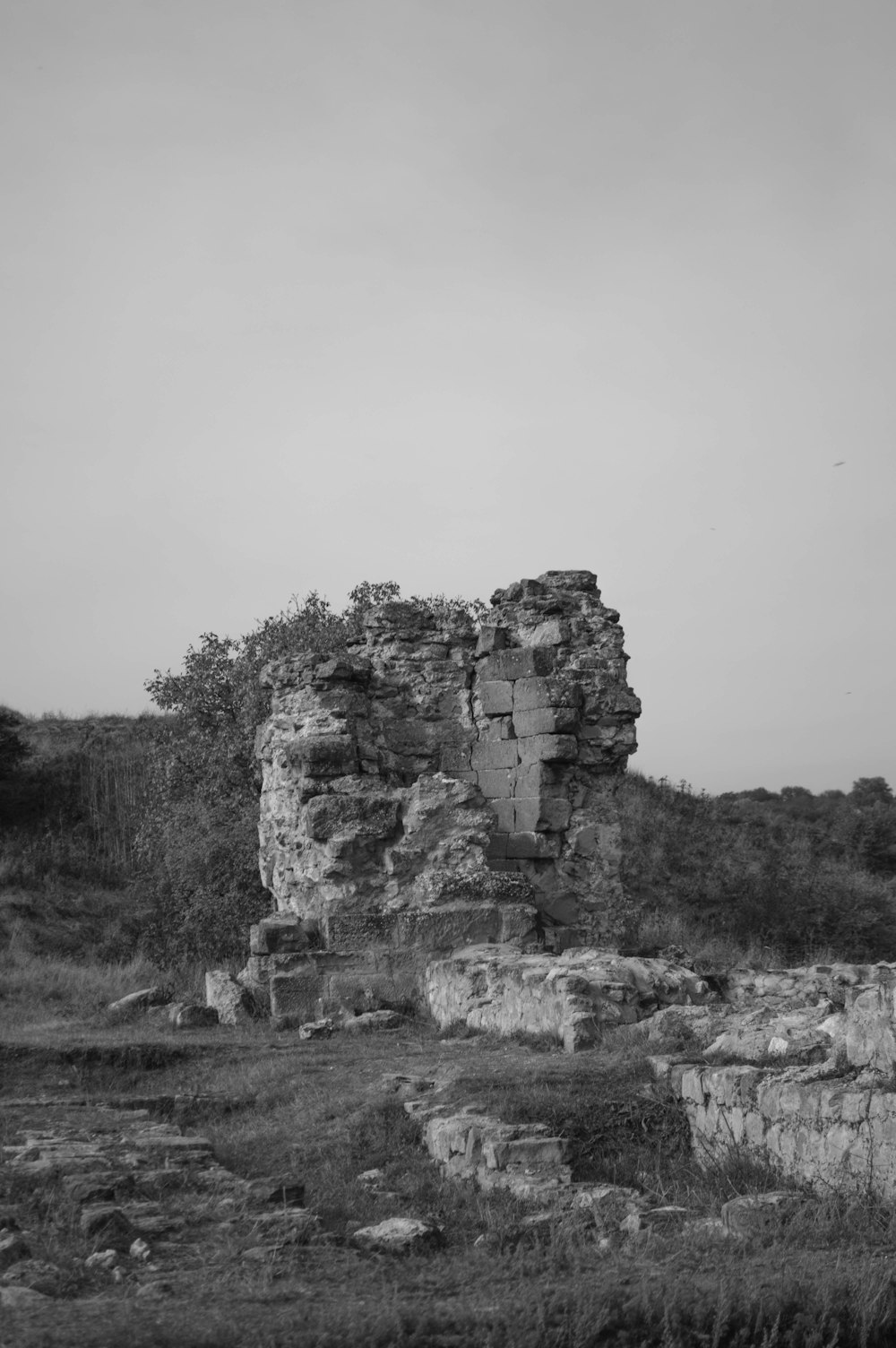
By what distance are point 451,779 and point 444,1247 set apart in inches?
311

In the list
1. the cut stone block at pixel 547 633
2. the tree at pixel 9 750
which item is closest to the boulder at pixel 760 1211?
the cut stone block at pixel 547 633

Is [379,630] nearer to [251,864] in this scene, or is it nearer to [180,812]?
[251,864]

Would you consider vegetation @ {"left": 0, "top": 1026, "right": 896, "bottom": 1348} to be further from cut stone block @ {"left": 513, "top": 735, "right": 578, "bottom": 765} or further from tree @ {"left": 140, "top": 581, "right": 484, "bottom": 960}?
tree @ {"left": 140, "top": 581, "right": 484, "bottom": 960}

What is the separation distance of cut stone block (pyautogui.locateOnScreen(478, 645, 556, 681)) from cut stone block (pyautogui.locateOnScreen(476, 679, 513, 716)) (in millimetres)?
76

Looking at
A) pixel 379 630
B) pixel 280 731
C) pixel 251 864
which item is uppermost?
pixel 379 630

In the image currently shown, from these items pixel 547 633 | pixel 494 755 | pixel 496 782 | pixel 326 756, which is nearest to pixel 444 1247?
pixel 326 756

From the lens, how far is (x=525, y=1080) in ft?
21.8

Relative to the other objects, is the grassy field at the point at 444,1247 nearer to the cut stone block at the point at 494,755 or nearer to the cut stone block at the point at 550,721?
the cut stone block at the point at 550,721

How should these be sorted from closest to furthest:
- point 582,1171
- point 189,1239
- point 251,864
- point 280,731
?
point 189,1239 < point 582,1171 < point 280,731 < point 251,864

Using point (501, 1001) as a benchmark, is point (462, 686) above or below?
above

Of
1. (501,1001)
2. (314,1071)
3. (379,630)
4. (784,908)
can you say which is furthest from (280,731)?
(784,908)

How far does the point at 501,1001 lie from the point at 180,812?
10561 millimetres

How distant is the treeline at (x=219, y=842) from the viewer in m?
17.7

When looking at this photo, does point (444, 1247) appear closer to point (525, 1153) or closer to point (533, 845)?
point (525, 1153)
